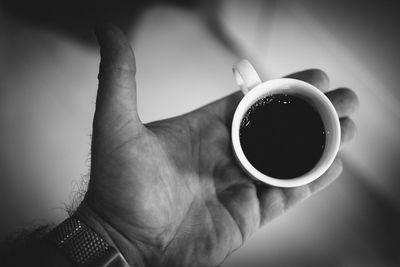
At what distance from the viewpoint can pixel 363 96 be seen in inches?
38.5

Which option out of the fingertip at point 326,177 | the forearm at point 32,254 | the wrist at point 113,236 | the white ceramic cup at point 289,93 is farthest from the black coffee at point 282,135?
the forearm at point 32,254

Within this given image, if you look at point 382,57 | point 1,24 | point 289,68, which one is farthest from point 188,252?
point 1,24

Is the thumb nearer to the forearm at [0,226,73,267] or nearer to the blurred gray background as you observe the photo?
the forearm at [0,226,73,267]

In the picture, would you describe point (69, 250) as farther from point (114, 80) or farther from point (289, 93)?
point (289, 93)

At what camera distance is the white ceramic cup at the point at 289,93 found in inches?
24.5

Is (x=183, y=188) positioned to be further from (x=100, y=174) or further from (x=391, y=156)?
(x=391, y=156)

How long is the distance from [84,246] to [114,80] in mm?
308

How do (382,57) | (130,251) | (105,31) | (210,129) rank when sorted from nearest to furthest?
Answer: 1. (105,31)
2. (130,251)
3. (210,129)
4. (382,57)

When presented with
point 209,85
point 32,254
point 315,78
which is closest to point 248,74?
point 315,78

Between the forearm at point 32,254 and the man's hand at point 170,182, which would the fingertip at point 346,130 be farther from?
the forearm at point 32,254

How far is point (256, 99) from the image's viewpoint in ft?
2.24

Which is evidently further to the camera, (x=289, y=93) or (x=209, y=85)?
(x=209, y=85)

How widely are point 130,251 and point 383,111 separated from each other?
0.77 meters

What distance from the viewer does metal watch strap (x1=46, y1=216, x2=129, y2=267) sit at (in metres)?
0.62
